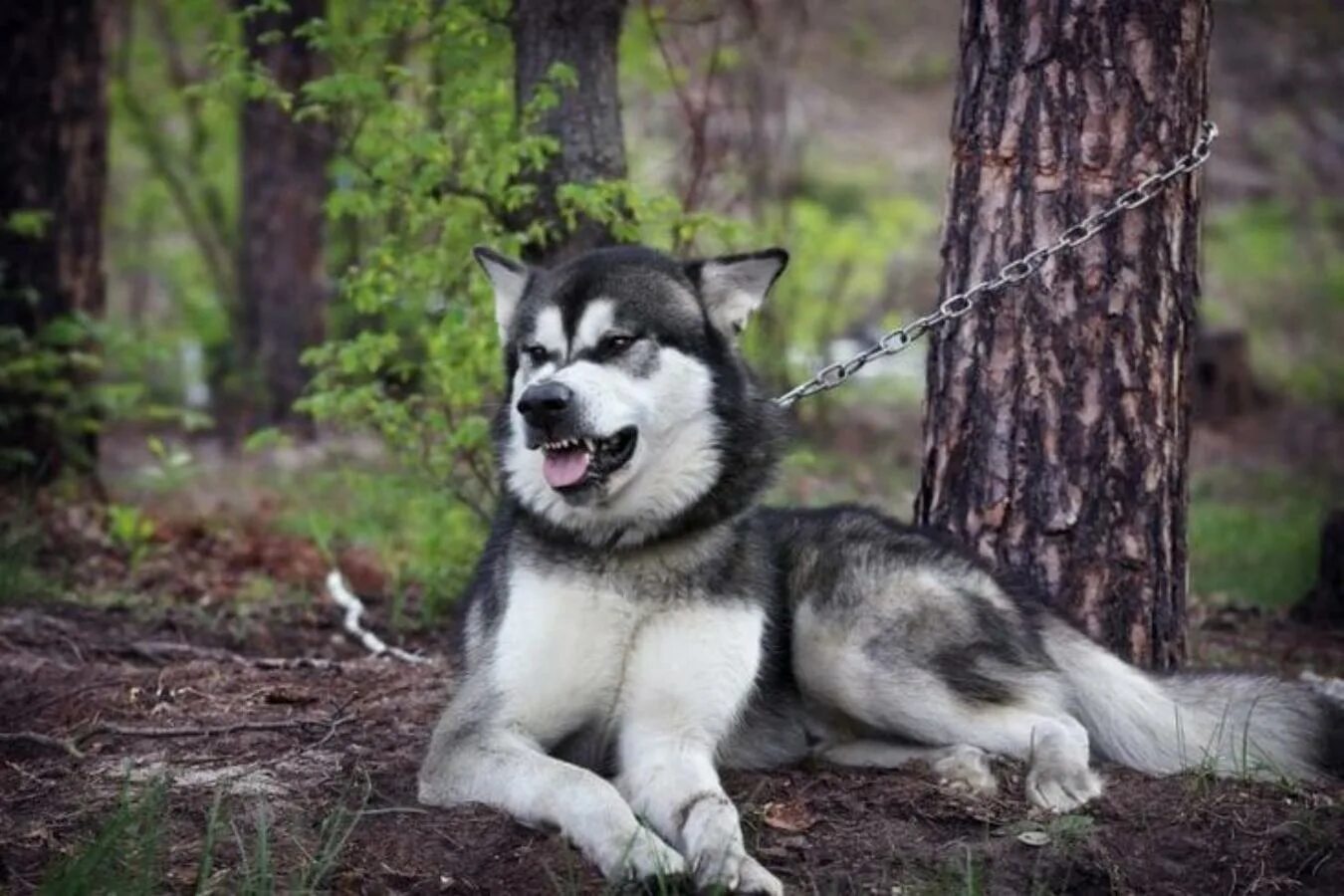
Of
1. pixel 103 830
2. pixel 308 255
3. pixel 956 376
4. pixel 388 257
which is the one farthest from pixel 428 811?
pixel 308 255

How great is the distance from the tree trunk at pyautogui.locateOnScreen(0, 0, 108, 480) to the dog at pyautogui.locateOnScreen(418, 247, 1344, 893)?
16.5 feet

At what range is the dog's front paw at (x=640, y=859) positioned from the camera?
3.96 meters

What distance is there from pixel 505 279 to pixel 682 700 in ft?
4.70

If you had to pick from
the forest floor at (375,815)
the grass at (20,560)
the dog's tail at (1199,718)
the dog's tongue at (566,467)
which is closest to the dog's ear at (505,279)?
the dog's tongue at (566,467)

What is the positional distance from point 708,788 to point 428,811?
0.75 metres

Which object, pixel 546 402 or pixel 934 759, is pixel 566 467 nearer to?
pixel 546 402

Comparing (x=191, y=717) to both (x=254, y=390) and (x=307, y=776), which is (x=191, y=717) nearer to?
(x=307, y=776)

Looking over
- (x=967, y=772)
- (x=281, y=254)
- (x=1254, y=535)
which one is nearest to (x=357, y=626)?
(x=967, y=772)

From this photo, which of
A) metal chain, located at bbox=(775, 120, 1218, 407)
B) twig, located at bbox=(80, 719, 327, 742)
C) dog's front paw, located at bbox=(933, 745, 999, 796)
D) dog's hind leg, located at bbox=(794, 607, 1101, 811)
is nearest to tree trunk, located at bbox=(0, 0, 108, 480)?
twig, located at bbox=(80, 719, 327, 742)

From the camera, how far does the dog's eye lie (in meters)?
4.65

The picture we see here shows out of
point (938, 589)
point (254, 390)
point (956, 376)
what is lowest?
point (254, 390)

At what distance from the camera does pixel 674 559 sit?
4.73 meters

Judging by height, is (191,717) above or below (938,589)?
below

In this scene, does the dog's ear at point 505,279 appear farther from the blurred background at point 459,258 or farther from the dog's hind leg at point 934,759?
the dog's hind leg at point 934,759
